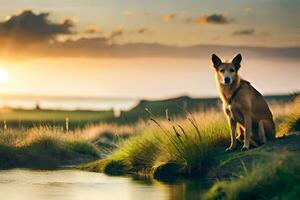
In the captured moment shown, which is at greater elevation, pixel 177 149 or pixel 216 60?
pixel 216 60

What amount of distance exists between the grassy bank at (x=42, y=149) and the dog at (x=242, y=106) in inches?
300

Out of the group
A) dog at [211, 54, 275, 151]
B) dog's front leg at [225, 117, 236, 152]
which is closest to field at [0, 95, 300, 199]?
dog's front leg at [225, 117, 236, 152]

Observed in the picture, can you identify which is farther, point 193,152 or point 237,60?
point 193,152

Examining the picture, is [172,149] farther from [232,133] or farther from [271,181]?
[271,181]

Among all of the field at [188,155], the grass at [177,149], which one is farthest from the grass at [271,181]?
the grass at [177,149]

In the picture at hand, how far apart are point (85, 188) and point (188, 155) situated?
311cm

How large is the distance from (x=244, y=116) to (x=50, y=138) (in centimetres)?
976

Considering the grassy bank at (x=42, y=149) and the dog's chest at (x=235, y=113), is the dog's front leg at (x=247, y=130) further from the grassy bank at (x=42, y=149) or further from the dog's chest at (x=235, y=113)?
the grassy bank at (x=42, y=149)

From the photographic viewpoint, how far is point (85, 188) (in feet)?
66.9

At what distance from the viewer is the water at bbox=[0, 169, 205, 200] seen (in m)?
18.7

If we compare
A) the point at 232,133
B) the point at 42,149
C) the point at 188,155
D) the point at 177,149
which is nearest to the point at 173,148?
the point at 177,149

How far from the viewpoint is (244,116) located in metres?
20.9

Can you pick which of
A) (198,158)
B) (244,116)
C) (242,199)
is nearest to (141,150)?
(198,158)

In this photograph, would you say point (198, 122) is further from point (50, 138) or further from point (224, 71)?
point (50, 138)
